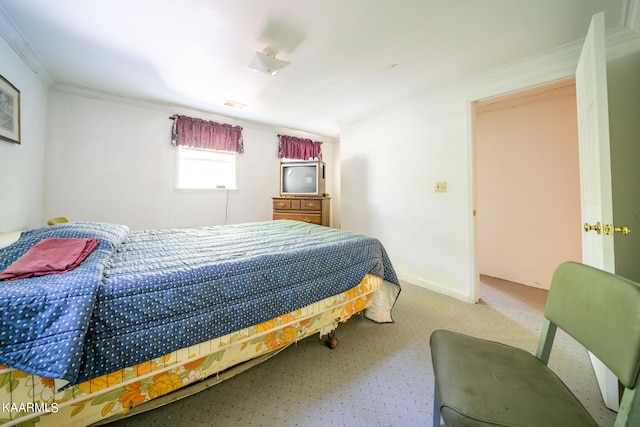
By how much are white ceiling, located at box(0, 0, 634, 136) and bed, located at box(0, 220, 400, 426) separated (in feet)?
4.71

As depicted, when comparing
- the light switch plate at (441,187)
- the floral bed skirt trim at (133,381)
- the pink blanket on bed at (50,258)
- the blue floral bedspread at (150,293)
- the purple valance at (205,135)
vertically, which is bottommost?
the floral bed skirt trim at (133,381)

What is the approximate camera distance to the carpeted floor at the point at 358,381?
1082 mm

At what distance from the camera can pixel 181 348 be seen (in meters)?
0.93

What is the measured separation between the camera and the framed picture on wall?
1624 mm

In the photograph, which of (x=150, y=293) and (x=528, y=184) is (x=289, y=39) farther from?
(x=528, y=184)

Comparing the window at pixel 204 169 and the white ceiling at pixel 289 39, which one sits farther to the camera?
the window at pixel 204 169

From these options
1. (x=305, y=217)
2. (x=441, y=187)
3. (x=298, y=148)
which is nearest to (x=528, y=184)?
(x=441, y=187)

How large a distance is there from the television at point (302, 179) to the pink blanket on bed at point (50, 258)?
8.50 ft

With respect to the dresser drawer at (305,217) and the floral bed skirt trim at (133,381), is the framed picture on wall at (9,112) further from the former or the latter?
the dresser drawer at (305,217)

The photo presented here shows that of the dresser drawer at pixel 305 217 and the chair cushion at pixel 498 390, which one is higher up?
the dresser drawer at pixel 305 217

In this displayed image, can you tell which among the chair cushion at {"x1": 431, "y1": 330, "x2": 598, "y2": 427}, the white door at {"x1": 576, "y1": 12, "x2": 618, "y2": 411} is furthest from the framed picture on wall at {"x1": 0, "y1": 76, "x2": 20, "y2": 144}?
the white door at {"x1": 576, "y1": 12, "x2": 618, "y2": 411}

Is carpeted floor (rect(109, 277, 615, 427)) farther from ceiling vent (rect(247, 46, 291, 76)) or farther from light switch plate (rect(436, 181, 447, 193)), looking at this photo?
ceiling vent (rect(247, 46, 291, 76))

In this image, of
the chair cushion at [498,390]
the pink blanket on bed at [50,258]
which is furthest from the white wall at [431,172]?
the pink blanket on bed at [50,258]

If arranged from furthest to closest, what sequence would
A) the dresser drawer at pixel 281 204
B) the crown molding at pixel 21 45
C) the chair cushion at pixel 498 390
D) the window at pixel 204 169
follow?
1. the dresser drawer at pixel 281 204
2. the window at pixel 204 169
3. the crown molding at pixel 21 45
4. the chair cushion at pixel 498 390
